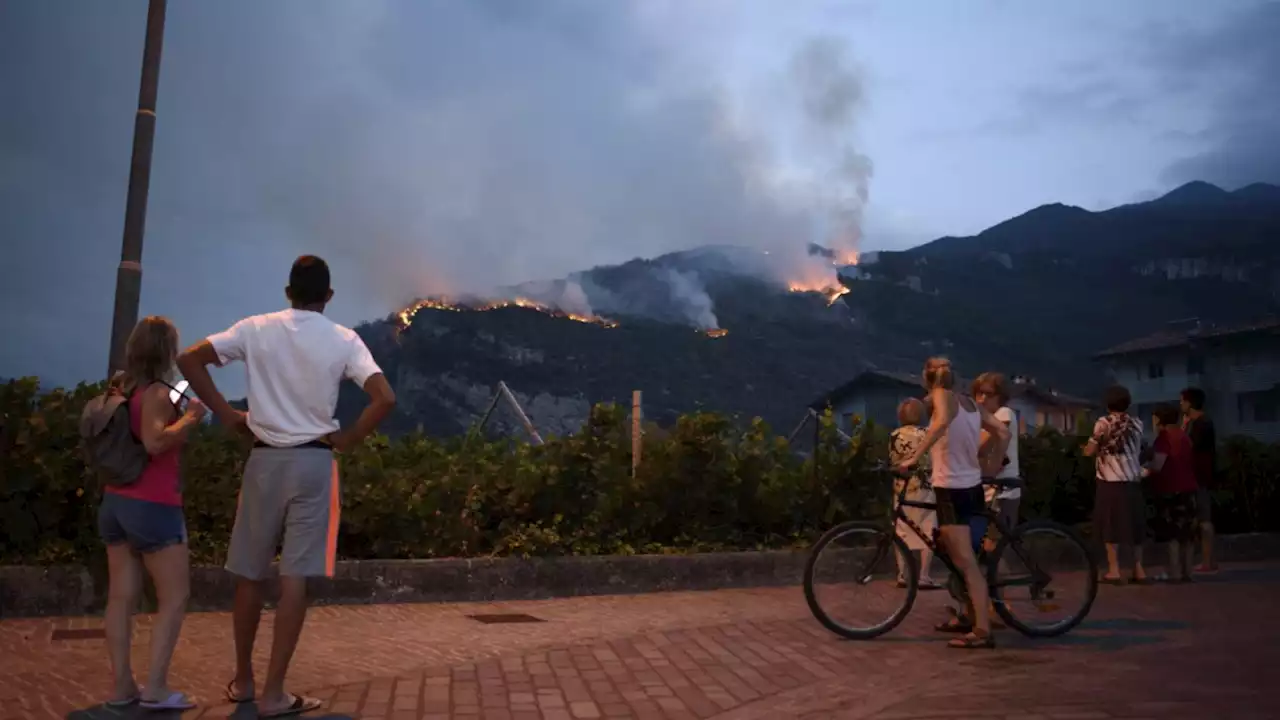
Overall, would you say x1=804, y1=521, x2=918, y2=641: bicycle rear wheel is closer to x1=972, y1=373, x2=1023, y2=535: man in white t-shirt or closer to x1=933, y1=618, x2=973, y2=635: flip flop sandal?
x1=933, y1=618, x2=973, y2=635: flip flop sandal

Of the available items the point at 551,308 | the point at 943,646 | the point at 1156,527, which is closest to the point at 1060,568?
the point at 943,646

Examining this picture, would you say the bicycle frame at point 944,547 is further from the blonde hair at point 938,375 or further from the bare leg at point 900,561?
the blonde hair at point 938,375

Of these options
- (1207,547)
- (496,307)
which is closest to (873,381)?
(1207,547)

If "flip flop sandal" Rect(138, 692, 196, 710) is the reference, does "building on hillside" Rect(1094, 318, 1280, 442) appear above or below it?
above

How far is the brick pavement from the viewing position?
5465 mm

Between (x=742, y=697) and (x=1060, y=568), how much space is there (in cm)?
301

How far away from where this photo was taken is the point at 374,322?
144375 millimetres

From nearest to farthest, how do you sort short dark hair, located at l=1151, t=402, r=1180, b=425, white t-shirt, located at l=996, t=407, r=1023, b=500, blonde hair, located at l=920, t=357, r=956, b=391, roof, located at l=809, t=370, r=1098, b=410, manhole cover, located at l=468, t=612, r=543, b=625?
blonde hair, located at l=920, t=357, r=956, b=391 → manhole cover, located at l=468, t=612, r=543, b=625 → white t-shirt, located at l=996, t=407, r=1023, b=500 → short dark hair, located at l=1151, t=402, r=1180, b=425 → roof, located at l=809, t=370, r=1098, b=410

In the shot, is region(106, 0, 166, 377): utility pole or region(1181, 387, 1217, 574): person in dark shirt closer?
region(106, 0, 166, 377): utility pole

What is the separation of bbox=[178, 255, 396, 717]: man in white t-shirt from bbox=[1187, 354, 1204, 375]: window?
7942cm

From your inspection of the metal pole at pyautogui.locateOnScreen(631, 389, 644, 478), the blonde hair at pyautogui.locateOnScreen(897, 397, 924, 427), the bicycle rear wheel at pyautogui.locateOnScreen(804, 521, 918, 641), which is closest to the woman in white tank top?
the bicycle rear wheel at pyautogui.locateOnScreen(804, 521, 918, 641)

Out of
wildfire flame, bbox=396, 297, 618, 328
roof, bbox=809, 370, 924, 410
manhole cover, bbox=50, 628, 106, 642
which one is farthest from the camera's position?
wildfire flame, bbox=396, 297, 618, 328

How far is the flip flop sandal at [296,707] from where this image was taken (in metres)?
5.02

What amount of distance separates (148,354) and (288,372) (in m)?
0.69
